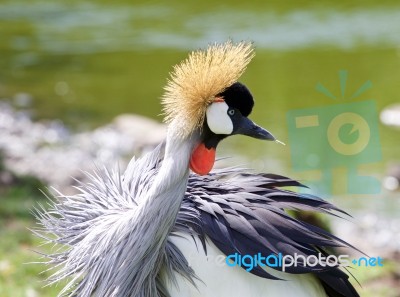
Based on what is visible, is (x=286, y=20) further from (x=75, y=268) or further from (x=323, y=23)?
(x=75, y=268)

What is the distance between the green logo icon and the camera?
2.63 m

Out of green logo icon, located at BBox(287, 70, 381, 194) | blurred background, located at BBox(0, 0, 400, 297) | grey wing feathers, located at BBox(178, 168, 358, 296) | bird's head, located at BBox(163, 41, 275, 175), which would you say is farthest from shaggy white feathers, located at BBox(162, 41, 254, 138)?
blurred background, located at BBox(0, 0, 400, 297)

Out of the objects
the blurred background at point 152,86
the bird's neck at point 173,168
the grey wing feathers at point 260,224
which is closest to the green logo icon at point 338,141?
the blurred background at point 152,86

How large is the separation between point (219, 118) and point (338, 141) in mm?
1097

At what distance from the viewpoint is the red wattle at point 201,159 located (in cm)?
194

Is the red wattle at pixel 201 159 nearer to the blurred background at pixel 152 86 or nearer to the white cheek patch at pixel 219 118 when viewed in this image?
the white cheek patch at pixel 219 118

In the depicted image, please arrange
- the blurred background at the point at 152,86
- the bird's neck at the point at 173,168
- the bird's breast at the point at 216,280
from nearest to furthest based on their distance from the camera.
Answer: the bird's neck at the point at 173,168, the bird's breast at the point at 216,280, the blurred background at the point at 152,86

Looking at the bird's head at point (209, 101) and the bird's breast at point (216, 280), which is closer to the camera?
the bird's head at point (209, 101)

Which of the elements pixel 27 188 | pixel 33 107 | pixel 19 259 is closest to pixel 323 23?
pixel 33 107

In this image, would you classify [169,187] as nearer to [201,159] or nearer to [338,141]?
[201,159]

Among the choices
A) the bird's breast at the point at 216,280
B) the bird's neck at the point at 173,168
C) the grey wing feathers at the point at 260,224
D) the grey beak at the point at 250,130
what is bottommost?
Result: the bird's breast at the point at 216,280

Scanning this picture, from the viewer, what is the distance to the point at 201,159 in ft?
6.39

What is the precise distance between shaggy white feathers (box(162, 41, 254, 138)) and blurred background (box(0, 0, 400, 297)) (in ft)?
4.63

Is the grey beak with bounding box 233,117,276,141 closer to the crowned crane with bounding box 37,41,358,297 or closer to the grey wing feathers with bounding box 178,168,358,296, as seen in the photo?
the crowned crane with bounding box 37,41,358,297
